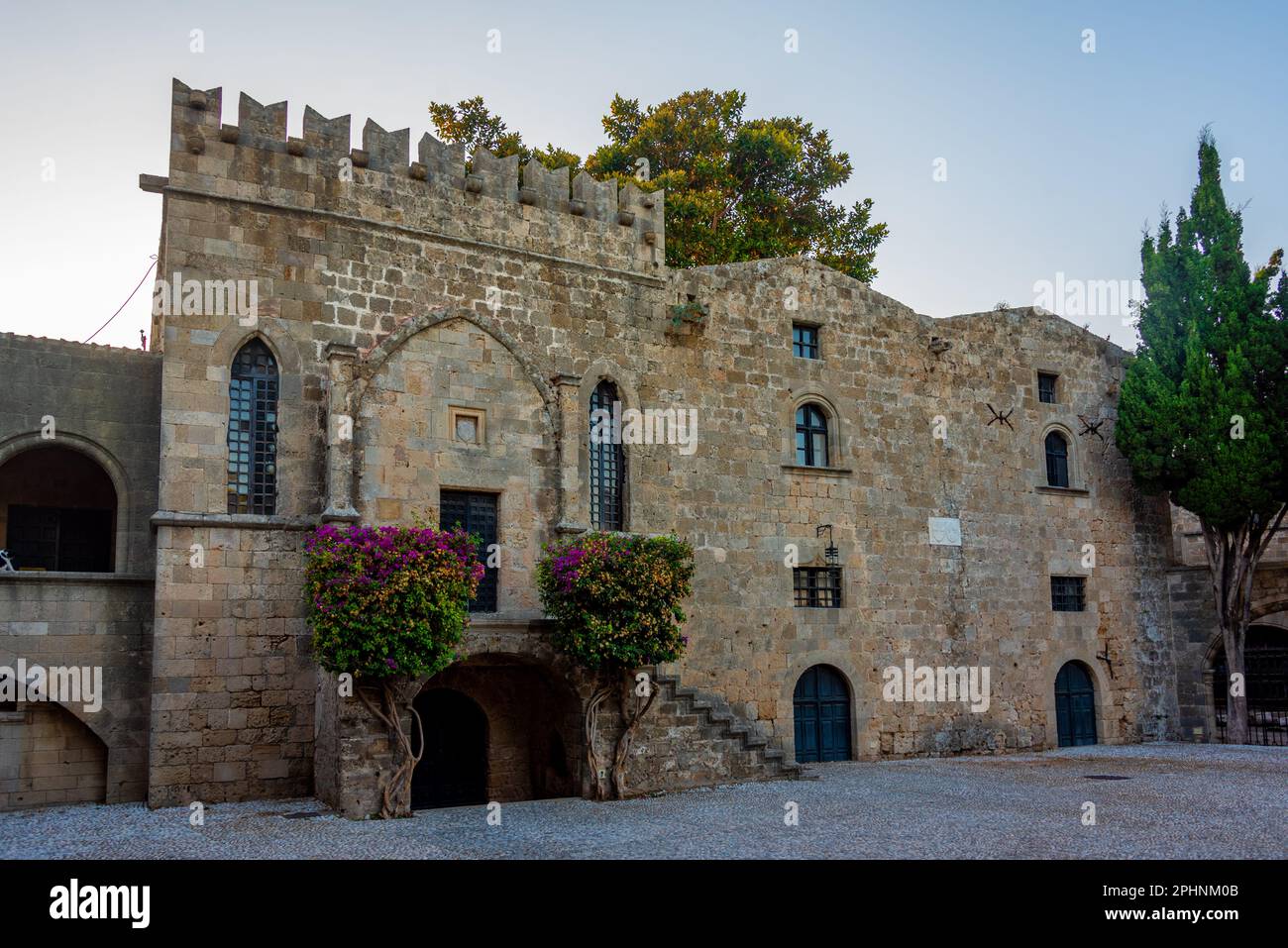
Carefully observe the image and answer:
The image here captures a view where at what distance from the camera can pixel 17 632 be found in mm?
14797

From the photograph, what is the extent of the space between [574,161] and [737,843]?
20154 millimetres

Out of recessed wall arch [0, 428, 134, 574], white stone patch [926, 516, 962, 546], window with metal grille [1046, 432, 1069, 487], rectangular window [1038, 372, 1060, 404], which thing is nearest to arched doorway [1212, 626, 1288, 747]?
window with metal grille [1046, 432, 1069, 487]

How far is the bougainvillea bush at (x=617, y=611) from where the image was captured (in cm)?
1520

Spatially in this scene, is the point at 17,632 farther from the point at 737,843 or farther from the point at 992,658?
the point at 992,658

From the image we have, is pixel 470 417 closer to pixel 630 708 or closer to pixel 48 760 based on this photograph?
pixel 630 708

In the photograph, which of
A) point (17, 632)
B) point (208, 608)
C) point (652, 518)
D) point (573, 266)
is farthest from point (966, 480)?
point (17, 632)

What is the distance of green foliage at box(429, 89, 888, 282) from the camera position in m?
27.6

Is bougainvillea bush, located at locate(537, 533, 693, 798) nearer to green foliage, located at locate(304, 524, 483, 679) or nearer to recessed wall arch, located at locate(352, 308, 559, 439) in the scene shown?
green foliage, located at locate(304, 524, 483, 679)

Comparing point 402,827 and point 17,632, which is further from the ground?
point 17,632

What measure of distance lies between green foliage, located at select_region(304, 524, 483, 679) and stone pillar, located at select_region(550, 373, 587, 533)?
3151 millimetres

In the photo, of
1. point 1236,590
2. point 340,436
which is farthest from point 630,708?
point 1236,590

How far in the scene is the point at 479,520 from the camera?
55.1ft

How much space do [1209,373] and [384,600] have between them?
1755cm

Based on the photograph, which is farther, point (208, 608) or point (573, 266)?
point (573, 266)
